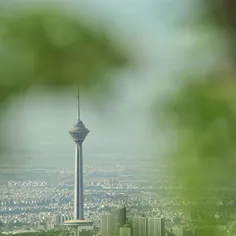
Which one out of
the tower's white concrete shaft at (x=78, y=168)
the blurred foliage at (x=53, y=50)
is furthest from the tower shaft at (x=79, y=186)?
the blurred foliage at (x=53, y=50)

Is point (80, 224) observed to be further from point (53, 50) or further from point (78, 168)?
point (53, 50)

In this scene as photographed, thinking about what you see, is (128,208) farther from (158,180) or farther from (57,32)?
(57,32)

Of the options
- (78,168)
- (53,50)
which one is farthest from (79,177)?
(53,50)

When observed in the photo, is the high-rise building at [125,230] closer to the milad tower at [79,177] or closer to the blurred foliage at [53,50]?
the milad tower at [79,177]

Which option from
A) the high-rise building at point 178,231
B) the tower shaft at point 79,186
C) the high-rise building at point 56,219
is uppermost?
the tower shaft at point 79,186

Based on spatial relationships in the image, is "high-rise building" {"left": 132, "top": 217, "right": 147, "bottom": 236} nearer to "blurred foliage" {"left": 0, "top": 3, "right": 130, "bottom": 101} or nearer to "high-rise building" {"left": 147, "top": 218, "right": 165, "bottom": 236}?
"high-rise building" {"left": 147, "top": 218, "right": 165, "bottom": 236}
